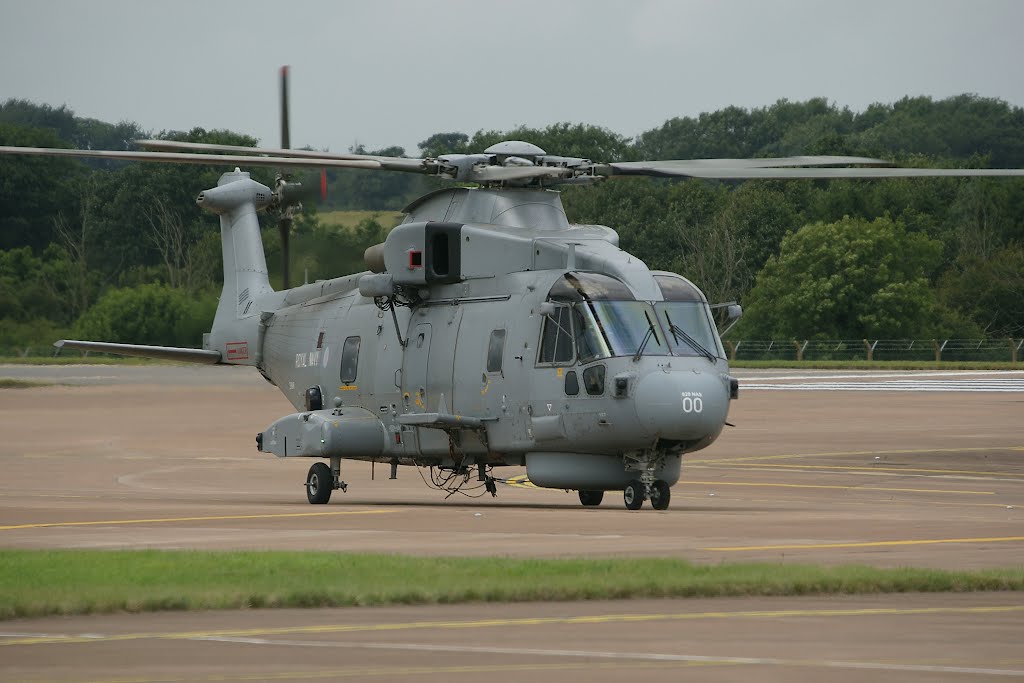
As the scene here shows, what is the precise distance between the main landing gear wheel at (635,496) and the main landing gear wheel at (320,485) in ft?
17.3

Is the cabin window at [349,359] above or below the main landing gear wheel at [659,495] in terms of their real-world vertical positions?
above

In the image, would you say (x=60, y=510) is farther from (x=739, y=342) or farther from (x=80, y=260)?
(x=739, y=342)

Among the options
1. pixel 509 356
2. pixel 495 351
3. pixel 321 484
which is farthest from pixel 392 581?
pixel 321 484

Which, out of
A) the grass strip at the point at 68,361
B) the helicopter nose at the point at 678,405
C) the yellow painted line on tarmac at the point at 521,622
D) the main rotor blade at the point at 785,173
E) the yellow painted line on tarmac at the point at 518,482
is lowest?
the grass strip at the point at 68,361

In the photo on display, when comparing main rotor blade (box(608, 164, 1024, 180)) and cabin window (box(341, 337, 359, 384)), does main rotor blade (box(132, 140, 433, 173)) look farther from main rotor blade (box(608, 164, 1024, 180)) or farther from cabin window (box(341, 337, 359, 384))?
cabin window (box(341, 337, 359, 384))

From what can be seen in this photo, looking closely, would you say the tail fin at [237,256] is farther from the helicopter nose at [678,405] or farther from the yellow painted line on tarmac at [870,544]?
the yellow painted line on tarmac at [870,544]

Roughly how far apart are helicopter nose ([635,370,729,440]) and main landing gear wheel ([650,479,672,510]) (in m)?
1.04

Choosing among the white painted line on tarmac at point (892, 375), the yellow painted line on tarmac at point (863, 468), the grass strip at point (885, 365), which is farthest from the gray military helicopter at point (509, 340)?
the grass strip at point (885, 365)

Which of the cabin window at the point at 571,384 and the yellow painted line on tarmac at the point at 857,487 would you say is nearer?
the cabin window at the point at 571,384

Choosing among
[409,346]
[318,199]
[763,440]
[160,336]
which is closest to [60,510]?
[409,346]

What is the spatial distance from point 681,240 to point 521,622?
247ft

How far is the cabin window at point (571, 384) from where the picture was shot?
73.8 ft

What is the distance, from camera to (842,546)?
16719 millimetres

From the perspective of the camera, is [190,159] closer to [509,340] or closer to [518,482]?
[509,340]
